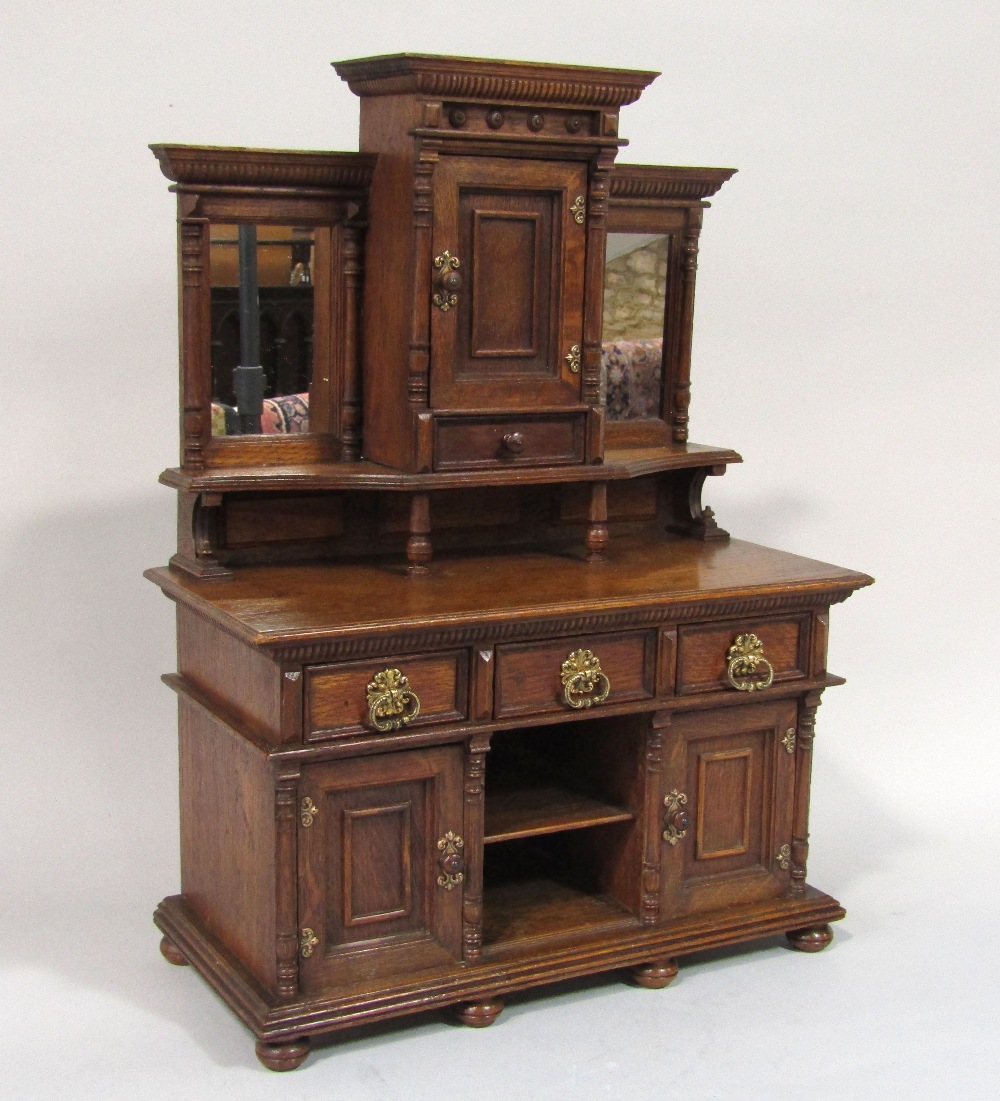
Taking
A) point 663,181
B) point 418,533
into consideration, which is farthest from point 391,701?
point 663,181

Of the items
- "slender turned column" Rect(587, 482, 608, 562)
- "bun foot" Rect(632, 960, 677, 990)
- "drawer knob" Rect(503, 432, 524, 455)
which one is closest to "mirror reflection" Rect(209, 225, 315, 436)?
"drawer knob" Rect(503, 432, 524, 455)

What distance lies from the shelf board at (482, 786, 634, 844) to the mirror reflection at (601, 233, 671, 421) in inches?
36.1

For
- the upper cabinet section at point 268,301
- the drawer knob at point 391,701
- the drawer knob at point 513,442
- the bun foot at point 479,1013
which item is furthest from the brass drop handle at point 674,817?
the upper cabinet section at point 268,301

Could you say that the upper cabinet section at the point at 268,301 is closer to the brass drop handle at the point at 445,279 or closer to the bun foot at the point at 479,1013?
the brass drop handle at the point at 445,279

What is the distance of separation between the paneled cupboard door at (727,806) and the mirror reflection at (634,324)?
0.82 m

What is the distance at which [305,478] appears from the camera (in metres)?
4.10

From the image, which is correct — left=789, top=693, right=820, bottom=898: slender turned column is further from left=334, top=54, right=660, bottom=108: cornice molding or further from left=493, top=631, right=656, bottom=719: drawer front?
left=334, top=54, right=660, bottom=108: cornice molding

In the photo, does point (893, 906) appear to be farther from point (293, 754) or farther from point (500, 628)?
point (293, 754)

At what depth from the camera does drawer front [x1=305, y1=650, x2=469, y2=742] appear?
A: 377 centimetres

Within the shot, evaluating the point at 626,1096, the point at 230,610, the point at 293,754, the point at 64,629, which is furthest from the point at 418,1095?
the point at 64,629

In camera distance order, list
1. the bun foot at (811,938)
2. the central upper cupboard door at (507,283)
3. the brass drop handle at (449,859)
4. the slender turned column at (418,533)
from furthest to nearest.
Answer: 1. the bun foot at (811,938)
2. the slender turned column at (418,533)
3. the central upper cupboard door at (507,283)
4. the brass drop handle at (449,859)

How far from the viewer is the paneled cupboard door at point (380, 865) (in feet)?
12.7

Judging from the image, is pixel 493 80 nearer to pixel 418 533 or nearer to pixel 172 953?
pixel 418 533

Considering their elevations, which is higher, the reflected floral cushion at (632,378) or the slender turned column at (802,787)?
the reflected floral cushion at (632,378)
